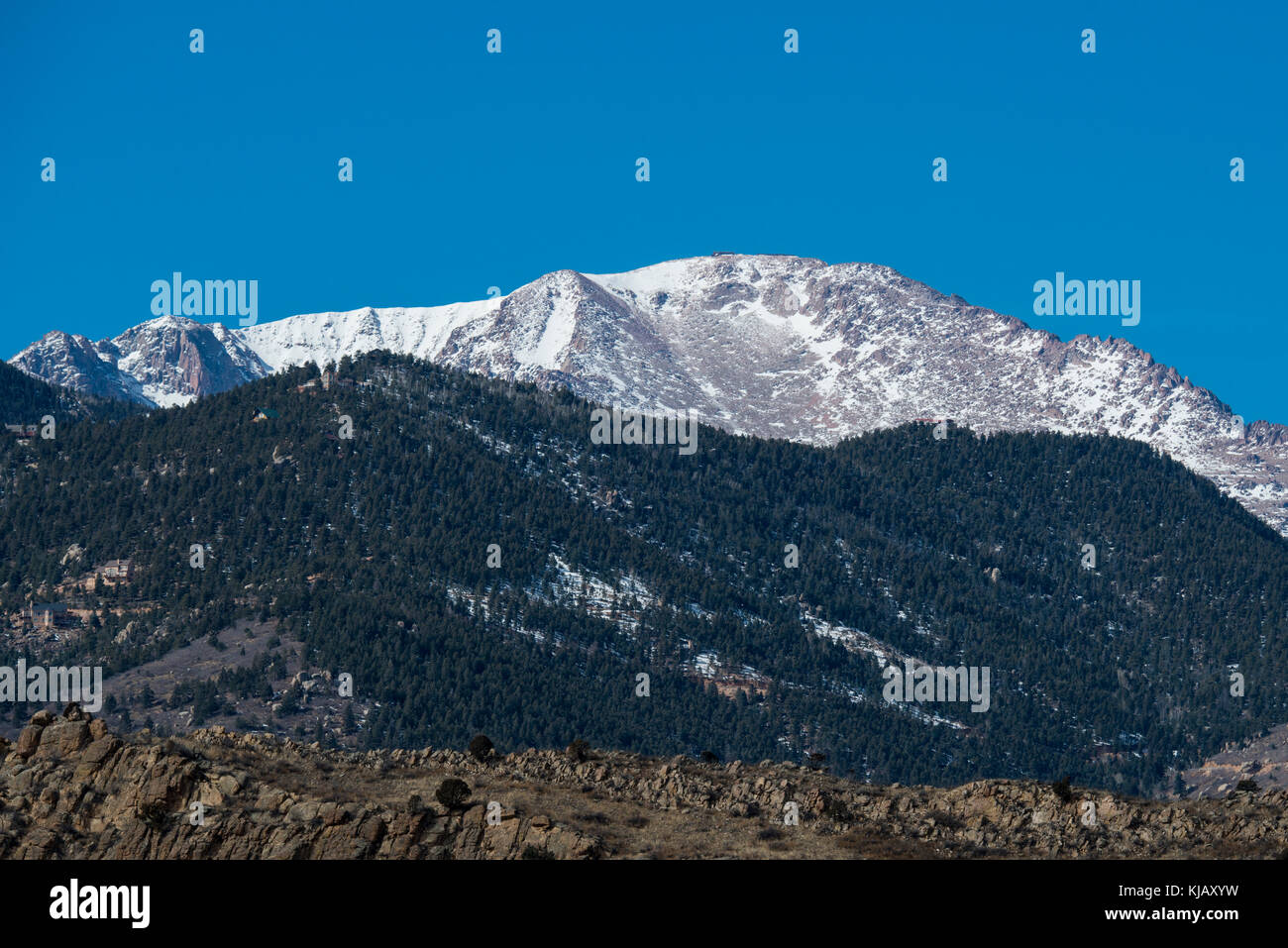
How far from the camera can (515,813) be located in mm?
78500

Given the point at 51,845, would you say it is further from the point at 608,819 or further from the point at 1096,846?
the point at 1096,846

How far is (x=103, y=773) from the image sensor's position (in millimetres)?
85250

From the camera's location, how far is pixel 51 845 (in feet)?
259

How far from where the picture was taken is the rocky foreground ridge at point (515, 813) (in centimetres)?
7638

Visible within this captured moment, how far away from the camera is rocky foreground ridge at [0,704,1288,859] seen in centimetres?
7638
